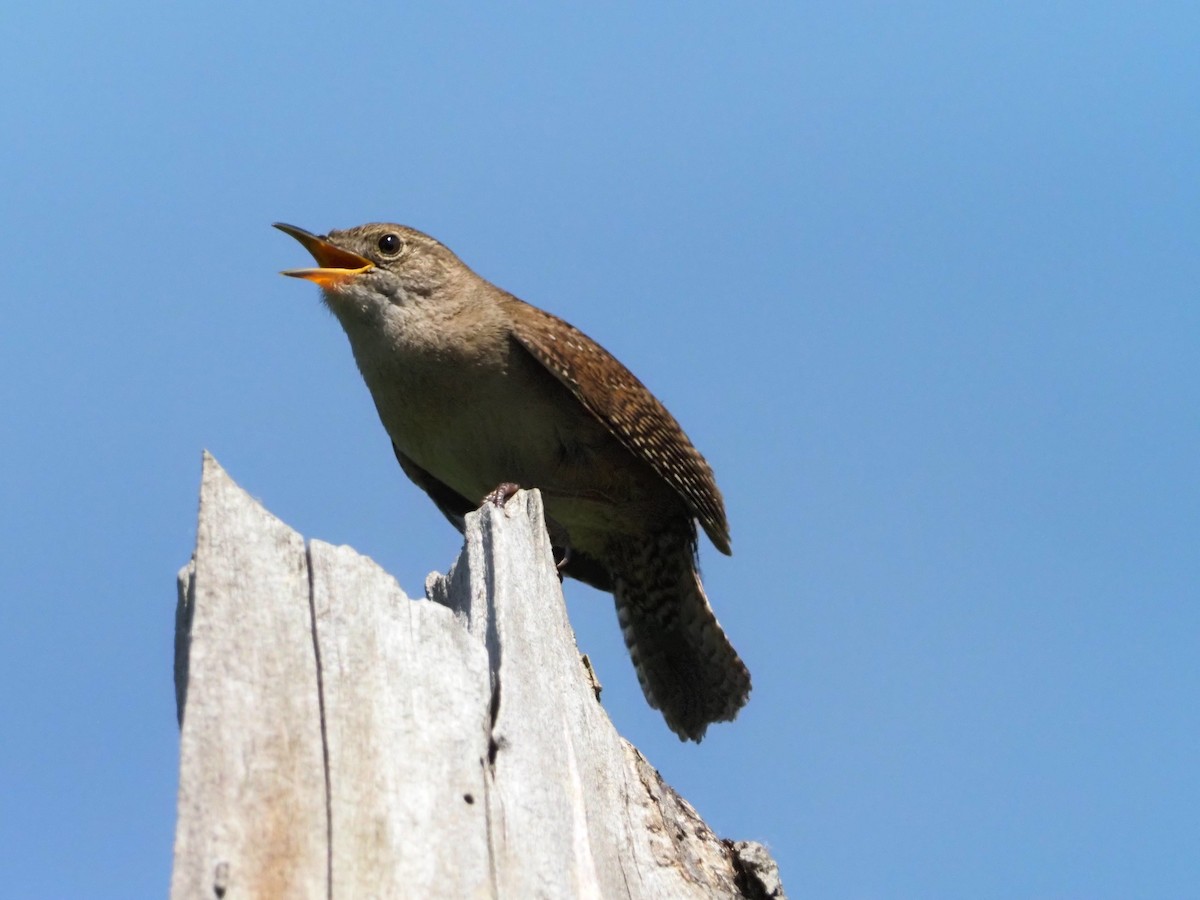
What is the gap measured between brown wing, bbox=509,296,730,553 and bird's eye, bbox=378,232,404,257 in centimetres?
66

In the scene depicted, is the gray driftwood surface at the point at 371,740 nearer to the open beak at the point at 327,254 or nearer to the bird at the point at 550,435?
the bird at the point at 550,435

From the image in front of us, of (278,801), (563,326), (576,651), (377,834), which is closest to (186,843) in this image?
(278,801)

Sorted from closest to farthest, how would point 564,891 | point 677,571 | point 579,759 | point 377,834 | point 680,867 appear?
point 377,834, point 564,891, point 579,759, point 680,867, point 677,571

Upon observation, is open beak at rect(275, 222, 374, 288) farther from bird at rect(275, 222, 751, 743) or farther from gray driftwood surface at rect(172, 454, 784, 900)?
gray driftwood surface at rect(172, 454, 784, 900)

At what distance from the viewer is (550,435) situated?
6477 mm

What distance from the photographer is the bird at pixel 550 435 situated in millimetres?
6324

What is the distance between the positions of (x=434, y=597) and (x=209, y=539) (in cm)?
125

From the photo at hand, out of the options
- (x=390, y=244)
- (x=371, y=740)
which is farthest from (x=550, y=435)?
(x=371, y=740)

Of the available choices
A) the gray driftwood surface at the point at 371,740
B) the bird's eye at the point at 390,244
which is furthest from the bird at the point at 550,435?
the gray driftwood surface at the point at 371,740

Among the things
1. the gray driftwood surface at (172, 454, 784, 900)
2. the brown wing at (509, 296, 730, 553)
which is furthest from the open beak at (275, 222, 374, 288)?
the gray driftwood surface at (172, 454, 784, 900)

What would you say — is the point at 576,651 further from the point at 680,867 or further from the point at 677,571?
the point at 677,571

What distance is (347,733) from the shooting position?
295cm

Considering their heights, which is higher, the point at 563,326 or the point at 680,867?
the point at 563,326

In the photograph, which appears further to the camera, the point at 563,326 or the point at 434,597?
the point at 563,326
